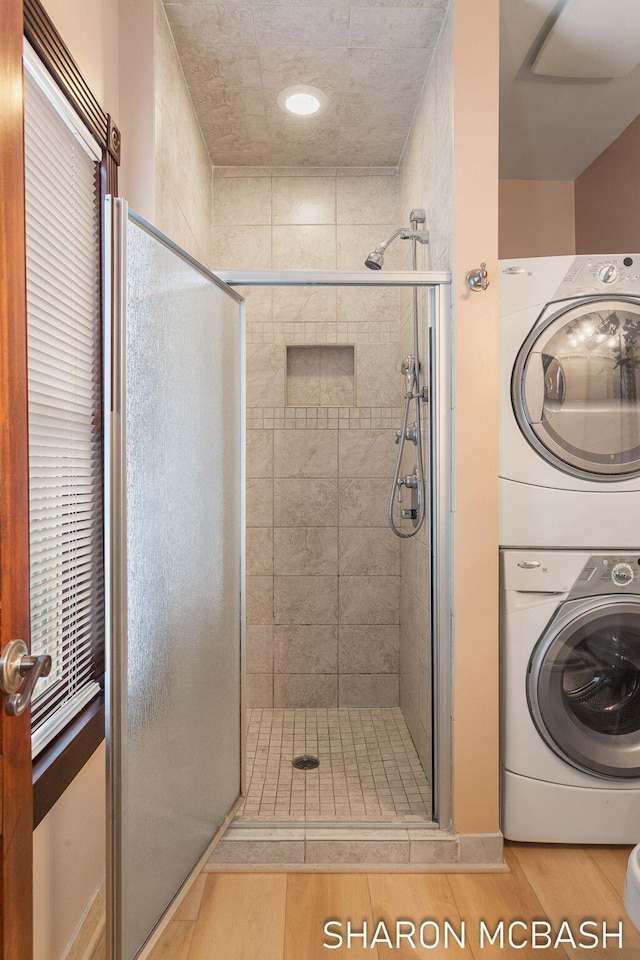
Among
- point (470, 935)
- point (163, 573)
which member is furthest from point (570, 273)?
→ point (470, 935)

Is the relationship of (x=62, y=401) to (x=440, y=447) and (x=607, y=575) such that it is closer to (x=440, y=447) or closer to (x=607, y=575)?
(x=440, y=447)

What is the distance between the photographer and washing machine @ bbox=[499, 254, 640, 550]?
1988 millimetres

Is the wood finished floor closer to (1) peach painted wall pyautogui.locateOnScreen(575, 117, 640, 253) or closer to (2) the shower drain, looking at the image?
(2) the shower drain

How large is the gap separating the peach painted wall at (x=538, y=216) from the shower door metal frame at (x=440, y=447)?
4.69 feet

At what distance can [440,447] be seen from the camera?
80.4 inches

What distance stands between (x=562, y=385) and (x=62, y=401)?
145 cm

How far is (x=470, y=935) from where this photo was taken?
1.67 meters

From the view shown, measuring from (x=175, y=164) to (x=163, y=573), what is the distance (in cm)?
151

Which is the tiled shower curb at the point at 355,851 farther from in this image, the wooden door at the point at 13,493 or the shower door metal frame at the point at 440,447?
the wooden door at the point at 13,493

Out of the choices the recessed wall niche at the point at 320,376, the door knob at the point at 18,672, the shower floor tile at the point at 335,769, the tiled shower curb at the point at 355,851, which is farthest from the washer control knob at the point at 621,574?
the door knob at the point at 18,672

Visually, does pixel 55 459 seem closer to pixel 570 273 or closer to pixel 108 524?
pixel 108 524

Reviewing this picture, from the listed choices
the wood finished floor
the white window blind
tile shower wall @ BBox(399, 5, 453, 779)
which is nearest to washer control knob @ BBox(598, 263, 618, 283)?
tile shower wall @ BBox(399, 5, 453, 779)

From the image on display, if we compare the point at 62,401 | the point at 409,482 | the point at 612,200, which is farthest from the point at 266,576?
the point at 612,200

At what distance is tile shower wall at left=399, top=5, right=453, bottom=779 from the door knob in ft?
4.79
